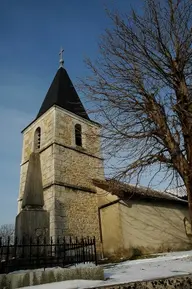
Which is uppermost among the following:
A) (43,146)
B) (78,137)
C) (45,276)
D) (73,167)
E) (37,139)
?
(37,139)

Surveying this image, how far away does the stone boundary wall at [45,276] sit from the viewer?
12.4ft

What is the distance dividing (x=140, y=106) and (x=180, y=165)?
2.21m

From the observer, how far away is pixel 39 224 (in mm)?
5980

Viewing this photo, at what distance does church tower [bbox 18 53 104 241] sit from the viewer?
12789 mm

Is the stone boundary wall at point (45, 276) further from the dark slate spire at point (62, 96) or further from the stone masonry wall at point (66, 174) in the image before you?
the dark slate spire at point (62, 96)

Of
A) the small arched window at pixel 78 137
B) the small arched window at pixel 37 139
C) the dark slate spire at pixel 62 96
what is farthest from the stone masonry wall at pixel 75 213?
the dark slate spire at pixel 62 96

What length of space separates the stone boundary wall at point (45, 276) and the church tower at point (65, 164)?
23.6 feet

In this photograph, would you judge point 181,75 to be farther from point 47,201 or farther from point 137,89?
point 47,201

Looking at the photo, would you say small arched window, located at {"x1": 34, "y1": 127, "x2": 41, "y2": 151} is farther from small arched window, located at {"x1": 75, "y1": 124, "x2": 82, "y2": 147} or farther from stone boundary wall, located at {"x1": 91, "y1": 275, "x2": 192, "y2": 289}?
stone boundary wall, located at {"x1": 91, "y1": 275, "x2": 192, "y2": 289}

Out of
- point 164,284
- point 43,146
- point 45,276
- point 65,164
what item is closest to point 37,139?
point 43,146

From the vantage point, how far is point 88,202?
46.8ft

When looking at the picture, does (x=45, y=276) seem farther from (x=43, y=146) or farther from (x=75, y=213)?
(x=43, y=146)

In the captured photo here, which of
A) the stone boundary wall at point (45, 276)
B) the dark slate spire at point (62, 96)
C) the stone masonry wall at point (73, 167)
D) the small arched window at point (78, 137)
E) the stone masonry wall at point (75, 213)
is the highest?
the dark slate spire at point (62, 96)

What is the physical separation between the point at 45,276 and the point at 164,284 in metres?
1.82
